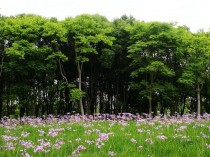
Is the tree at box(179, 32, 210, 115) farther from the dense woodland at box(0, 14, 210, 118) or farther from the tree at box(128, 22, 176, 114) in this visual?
the tree at box(128, 22, 176, 114)

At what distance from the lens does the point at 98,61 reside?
129 ft

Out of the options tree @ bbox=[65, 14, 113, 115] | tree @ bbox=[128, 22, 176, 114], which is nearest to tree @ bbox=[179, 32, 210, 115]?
tree @ bbox=[128, 22, 176, 114]

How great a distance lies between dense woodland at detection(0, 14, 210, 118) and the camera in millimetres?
31438

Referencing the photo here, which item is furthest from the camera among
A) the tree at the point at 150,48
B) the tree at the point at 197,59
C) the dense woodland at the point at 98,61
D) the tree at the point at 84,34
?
the tree at the point at 150,48

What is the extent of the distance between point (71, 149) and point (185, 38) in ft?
94.7

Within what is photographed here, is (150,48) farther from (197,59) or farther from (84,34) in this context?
(84,34)

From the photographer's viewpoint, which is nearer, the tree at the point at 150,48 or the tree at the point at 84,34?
the tree at the point at 84,34

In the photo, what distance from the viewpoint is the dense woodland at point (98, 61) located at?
3144cm

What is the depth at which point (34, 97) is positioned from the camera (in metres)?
35.7

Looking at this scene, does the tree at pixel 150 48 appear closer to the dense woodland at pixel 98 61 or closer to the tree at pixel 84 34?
the dense woodland at pixel 98 61

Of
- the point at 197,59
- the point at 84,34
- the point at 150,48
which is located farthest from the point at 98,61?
the point at 197,59

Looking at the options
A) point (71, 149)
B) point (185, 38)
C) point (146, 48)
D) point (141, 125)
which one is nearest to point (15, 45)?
point (146, 48)

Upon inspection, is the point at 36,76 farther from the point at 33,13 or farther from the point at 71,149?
the point at 71,149

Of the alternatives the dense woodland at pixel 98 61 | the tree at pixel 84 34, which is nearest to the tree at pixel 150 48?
the dense woodland at pixel 98 61
